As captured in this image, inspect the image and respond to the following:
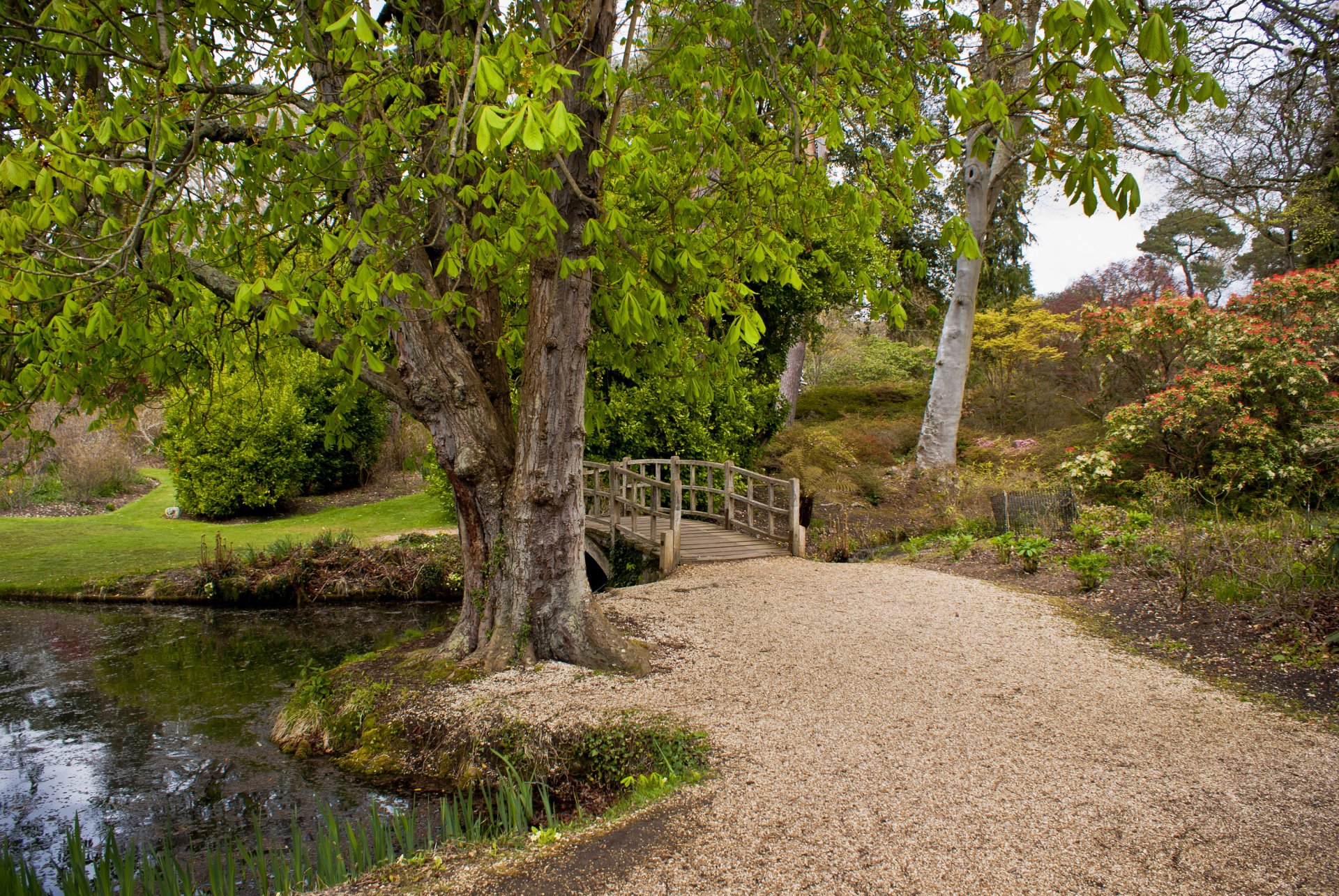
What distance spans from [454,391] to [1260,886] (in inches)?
213

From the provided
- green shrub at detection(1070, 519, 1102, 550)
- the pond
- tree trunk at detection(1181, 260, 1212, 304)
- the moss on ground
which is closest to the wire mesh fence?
green shrub at detection(1070, 519, 1102, 550)

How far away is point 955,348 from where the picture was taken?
15586 mm

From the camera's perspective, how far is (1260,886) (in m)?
3.05

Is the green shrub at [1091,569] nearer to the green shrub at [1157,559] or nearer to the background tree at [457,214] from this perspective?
the green shrub at [1157,559]

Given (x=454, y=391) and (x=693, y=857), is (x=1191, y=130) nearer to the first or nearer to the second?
(x=454, y=391)

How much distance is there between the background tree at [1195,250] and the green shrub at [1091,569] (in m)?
26.0

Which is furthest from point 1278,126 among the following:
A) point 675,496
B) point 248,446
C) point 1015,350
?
point 248,446

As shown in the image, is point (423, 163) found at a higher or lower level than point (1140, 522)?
higher

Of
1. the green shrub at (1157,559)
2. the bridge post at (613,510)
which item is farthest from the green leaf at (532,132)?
the bridge post at (613,510)

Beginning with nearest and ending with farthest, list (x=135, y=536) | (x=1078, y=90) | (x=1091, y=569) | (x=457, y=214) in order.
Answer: (x=1078, y=90) → (x=457, y=214) → (x=1091, y=569) → (x=135, y=536)

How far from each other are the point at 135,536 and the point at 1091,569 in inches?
600

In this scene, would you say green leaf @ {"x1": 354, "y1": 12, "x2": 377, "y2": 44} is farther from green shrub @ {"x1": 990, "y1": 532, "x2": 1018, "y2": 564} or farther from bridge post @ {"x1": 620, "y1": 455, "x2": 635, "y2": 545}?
green shrub @ {"x1": 990, "y1": 532, "x2": 1018, "y2": 564}

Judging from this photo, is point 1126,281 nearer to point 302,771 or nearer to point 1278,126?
point 1278,126

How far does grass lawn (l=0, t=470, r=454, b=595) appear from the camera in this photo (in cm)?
1149
